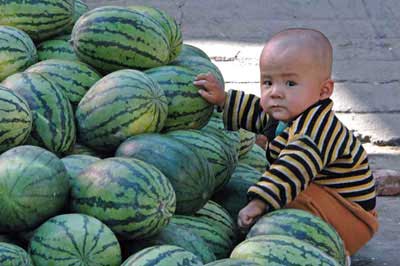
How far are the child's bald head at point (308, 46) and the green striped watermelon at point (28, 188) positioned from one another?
1198 millimetres

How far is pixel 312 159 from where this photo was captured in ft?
13.7

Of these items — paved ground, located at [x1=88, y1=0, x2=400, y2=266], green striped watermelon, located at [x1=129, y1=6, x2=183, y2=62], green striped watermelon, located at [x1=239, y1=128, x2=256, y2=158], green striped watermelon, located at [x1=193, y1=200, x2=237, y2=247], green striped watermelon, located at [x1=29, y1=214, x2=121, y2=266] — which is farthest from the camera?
paved ground, located at [x1=88, y1=0, x2=400, y2=266]

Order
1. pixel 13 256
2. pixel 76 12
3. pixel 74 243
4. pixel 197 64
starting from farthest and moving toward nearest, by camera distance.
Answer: pixel 76 12 < pixel 197 64 < pixel 74 243 < pixel 13 256

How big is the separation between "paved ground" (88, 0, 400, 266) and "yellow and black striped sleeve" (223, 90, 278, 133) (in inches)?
49.1

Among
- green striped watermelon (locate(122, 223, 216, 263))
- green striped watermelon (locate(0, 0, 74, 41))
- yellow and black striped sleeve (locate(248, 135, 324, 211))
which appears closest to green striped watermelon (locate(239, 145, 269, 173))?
yellow and black striped sleeve (locate(248, 135, 324, 211))

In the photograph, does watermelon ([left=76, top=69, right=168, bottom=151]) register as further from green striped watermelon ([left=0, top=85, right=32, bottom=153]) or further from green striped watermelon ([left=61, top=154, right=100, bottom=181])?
green striped watermelon ([left=0, top=85, right=32, bottom=153])

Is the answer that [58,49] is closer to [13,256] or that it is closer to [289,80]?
[289,80]

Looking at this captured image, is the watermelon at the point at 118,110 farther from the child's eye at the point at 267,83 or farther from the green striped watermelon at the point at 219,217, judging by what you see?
the child's eye at the point at 267,83

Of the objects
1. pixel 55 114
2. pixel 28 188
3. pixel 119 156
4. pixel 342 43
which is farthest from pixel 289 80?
pixel 342 43

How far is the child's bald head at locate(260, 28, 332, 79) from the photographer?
430 centimetres

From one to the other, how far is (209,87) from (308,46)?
1.52 feet

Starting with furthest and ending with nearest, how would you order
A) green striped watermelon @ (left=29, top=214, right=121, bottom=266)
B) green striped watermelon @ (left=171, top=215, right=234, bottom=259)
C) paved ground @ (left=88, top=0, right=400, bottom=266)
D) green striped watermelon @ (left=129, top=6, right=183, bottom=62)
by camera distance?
paved ground @ (left=88, top=0, right=400, bottom=266) < green striped watermelon @ (left=129, top=6, right=183, bottom=62) < green striped watermelon @ (left=171, top=215, right=234, bottom=259) < green striped watermelon @ (left=29, top=214, right=121, bottom=266)

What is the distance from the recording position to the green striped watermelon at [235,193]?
4.38 metres

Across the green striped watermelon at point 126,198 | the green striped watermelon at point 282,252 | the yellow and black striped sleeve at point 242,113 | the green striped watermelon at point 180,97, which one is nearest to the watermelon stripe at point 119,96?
the green striped watermelon at point 180,97
